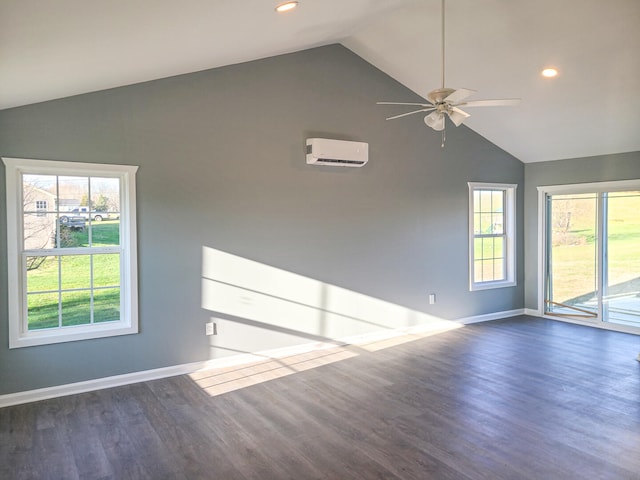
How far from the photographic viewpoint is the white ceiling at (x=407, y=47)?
2592mm

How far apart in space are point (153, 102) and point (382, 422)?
3520 millimetres

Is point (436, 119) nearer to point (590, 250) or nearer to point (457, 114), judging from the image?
point (457, 114)

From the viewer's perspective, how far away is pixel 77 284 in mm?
4270

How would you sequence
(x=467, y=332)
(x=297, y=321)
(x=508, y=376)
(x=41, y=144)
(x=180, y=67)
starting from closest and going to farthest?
(x=41, y=144) → (x=180, y=67) → (x=508, y=376) → (x=297, y=321) → (x=467, y=332)

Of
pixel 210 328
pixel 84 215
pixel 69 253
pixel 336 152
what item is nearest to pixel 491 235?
pixel 336 152

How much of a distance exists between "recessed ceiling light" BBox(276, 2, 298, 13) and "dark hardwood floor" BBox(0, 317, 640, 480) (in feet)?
10.2

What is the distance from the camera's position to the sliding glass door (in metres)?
6.27

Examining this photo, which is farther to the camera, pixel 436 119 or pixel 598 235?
pixel 598 235

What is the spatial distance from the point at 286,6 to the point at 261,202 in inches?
84.4

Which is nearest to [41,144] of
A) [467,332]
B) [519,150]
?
[467,332]

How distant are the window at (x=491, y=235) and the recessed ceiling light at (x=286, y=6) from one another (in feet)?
13.7

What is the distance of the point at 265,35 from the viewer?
4094 millimetres

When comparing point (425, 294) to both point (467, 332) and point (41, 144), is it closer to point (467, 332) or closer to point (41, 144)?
point (467, 332)

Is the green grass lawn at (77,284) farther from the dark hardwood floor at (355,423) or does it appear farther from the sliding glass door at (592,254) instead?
the sliding glass door at (592,254)
